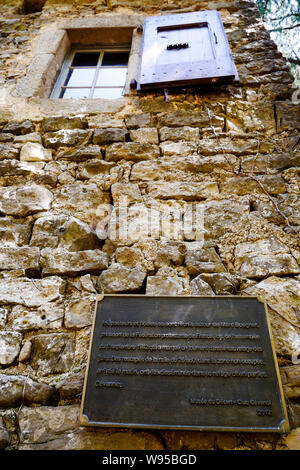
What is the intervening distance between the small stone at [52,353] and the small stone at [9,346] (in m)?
0.09

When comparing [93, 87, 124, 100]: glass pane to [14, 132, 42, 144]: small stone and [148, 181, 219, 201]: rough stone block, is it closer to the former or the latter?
[14, 132, 42, 144]: small stone

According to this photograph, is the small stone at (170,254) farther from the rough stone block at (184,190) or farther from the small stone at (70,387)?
the small stone at (70,387)

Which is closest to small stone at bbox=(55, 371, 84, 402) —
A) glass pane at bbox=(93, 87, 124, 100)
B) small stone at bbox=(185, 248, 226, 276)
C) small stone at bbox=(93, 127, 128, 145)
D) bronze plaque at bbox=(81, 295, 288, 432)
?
bronze plaque at bbox=(81, 295, 288, 432)

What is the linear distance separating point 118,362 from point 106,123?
6.36 feet

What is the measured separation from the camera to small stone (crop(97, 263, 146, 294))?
5.59 ft

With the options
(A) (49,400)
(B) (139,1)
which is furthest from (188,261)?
(B) (139,1)

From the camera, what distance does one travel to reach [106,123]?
2.54 meters

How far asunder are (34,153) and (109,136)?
0.61 m

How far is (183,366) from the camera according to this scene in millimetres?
1381

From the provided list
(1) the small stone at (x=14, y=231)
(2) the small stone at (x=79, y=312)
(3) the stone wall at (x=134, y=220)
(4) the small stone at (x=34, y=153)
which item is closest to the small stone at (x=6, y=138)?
(3) the stone wall at (x=134, y=220)

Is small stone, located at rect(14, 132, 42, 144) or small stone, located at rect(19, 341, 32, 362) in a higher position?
small stone, located at rect(14, 132, 42, 144)

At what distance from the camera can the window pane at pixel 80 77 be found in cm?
319

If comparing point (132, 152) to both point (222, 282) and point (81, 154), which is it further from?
point (222, 282)

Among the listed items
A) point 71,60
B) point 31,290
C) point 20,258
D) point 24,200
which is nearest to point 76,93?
point 71,60
